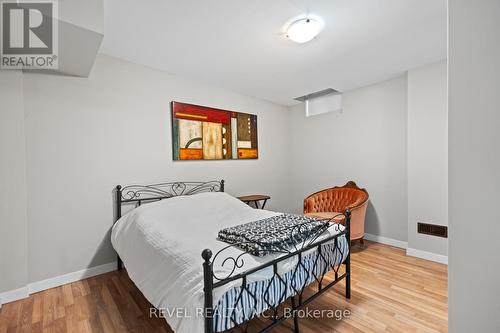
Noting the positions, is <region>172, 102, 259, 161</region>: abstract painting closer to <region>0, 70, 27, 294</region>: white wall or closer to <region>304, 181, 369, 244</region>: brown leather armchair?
<region>304, 181, 369, 244</region>: brown leather armchair

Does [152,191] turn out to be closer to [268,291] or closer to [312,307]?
[268,291]

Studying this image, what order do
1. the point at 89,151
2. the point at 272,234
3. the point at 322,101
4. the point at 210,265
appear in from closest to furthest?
the point at 210,265
the point at 272,234
the point at 89,151
the point at 322,101

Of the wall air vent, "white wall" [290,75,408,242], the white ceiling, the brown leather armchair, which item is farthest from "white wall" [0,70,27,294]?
the wall air vent

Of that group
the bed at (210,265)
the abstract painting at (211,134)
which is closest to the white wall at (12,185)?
the bed at (210,265)

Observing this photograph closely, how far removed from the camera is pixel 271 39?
228 cm

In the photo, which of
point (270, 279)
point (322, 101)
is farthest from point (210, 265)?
point (322, 101)

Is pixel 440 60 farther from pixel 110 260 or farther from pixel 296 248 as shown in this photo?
pixel 110 260

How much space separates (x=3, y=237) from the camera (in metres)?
2.06

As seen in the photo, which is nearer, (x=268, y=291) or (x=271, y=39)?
(x=268, y=291)

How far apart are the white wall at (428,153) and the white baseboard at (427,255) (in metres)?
0.04

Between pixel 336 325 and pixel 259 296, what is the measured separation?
2.86 feet

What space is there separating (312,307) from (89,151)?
2863 mm

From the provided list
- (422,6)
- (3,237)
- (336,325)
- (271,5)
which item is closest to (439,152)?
(422,6)

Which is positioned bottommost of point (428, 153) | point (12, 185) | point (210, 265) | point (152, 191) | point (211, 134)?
point (210, 265)
